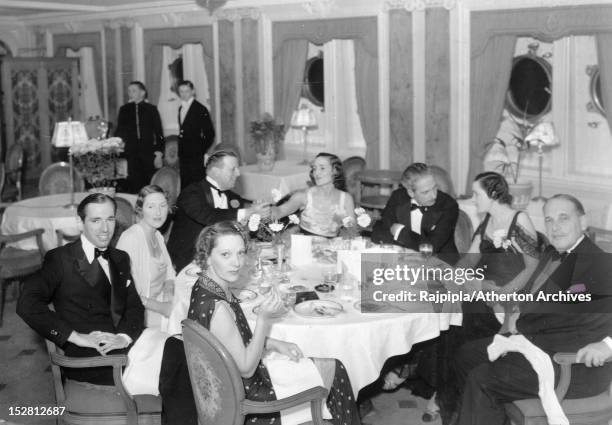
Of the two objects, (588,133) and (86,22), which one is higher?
(86,22)

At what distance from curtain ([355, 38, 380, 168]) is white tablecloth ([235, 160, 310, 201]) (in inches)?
32.9

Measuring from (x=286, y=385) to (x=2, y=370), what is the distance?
276 cm

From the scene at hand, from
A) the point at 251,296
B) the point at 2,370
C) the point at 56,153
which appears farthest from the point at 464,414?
the point at 56,153

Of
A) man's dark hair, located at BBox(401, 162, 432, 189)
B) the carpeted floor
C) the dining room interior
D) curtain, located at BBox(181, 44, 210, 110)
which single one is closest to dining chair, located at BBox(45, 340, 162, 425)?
the dining room interior

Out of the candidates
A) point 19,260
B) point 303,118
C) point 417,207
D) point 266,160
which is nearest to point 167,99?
point 303,118

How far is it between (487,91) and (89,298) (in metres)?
5.27

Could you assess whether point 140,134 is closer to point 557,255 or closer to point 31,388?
point 31,388

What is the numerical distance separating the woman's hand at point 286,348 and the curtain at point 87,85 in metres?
10.8

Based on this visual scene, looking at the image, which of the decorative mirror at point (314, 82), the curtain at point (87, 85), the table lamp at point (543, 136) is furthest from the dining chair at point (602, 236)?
the curtain at point (87, 85)

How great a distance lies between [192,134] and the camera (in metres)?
9.51

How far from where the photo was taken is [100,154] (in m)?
6.44

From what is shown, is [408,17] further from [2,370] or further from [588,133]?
[2,370]

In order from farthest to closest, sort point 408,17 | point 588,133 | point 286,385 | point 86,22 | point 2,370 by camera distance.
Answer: point 86,22
point 408,17
point 588,133
point 2,370
point 286,385

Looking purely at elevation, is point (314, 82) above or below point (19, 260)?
above
